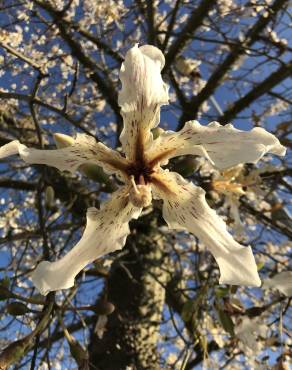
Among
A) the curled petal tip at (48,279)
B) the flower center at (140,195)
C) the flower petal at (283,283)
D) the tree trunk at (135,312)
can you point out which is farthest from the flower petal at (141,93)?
the tree trunk at (135,312)

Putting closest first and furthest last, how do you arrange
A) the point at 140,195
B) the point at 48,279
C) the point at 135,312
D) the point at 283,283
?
the point at 48,279, the point at 140,195, the point at 283,283, the point at 135,312

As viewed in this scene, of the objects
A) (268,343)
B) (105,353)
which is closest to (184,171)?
(268,343)

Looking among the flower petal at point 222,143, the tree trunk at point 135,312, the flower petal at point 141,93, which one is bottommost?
the tree trunk at point 135,312

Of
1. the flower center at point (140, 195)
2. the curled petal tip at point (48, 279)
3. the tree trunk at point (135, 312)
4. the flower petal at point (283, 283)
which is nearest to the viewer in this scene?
the curled petal tip at point (48, 279)

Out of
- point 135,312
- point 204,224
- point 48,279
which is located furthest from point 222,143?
point 135,312

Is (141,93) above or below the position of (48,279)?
above

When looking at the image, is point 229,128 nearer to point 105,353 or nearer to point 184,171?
point 184,171

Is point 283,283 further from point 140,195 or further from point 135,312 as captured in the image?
point 135,312

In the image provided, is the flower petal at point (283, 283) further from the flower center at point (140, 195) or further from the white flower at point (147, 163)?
the flower center at point (140, 195)
